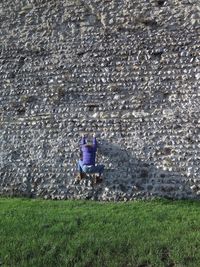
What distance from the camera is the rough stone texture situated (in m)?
9.20

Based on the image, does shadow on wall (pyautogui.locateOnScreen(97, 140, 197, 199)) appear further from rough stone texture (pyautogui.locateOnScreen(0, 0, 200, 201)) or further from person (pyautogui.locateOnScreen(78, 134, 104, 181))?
person (pyautogui.locateOnScreen(78, 134, 104, 181))

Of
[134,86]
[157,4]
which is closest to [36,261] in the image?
[134,86]

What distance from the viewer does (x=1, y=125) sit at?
10391 mm

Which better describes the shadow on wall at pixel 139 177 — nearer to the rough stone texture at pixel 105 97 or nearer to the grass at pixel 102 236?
the rough stone texture at pixel 105 97

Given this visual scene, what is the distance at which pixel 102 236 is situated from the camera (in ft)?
22.2

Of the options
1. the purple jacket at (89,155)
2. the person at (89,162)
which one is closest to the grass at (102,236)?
the person at (89,162)

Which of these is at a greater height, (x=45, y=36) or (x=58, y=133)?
(x=45, y=36)

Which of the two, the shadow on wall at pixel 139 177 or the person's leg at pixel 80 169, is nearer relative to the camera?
the shadow on wall at pixel 139 177

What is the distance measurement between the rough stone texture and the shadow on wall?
2 centimetres

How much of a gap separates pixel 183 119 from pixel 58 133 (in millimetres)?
2415

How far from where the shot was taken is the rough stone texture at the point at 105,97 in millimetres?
9195

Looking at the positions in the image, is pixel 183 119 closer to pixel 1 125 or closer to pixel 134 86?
pixel 134 86

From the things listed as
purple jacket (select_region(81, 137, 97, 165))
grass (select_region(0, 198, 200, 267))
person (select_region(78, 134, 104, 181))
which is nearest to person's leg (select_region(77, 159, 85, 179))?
person (select_region(78, 134, 104, 181))

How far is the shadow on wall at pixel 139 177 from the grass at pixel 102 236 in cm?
53
